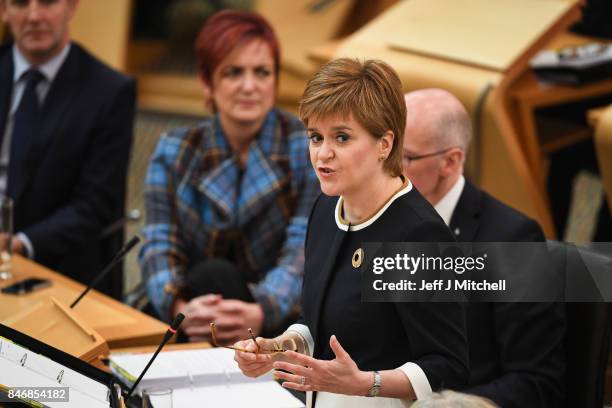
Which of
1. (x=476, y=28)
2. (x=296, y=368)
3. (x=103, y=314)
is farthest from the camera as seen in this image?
(x=476, y=28)

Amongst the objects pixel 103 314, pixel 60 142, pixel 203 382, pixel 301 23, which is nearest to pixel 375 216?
pixel 203 382

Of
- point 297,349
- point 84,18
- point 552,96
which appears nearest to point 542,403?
point 297,349

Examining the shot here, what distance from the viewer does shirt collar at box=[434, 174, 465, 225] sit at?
2.36 meters

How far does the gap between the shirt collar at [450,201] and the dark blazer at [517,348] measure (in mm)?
113

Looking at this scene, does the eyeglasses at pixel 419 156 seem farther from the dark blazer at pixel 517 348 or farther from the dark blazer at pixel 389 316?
the dark blazer at pixel 389 316

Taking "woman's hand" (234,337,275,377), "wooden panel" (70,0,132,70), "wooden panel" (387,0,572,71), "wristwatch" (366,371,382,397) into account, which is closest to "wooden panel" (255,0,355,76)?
"wooden panel" (70,0,132,70)

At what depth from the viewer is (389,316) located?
1697mm

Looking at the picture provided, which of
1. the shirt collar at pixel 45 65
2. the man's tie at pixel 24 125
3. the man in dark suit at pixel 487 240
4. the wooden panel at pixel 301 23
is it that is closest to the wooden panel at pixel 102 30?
the wooden panel at pixel 301 23

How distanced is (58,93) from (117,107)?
0.19m

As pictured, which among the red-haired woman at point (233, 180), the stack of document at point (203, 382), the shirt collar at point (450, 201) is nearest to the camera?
the stack of document at point (203, 382)

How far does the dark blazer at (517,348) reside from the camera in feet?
7.09

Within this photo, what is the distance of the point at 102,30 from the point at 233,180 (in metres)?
2.93

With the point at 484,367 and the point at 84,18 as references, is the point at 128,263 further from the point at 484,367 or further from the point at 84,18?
the point at 484,367

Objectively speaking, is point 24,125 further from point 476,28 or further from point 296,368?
point 296,368
